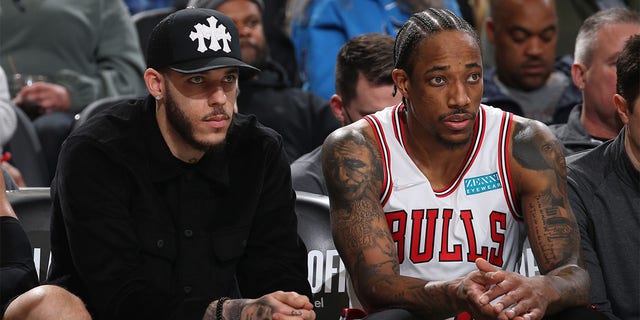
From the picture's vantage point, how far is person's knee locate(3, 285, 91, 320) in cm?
297

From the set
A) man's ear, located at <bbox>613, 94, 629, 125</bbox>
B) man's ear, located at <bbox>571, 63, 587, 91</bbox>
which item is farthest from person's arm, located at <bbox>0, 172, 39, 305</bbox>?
man's ear, located at <bbox>571, 63, 587, 91</bbox>

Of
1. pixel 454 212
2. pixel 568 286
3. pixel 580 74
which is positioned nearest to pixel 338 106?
pixel 580 74

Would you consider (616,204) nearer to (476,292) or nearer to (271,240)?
(476,292)

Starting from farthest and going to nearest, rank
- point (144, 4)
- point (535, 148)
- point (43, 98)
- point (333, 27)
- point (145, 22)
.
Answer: point (144, 4) → point (145, 22) → point (333, 27) → point (43, 98) → point (535, 148)

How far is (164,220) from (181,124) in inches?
12.7

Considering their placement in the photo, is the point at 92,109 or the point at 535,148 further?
the point at 92,109

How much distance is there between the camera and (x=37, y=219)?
3896 millimetres

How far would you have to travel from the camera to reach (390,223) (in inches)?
139

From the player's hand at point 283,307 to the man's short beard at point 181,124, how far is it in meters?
0.61

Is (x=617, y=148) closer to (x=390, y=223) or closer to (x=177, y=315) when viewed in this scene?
(x=390, y=223)

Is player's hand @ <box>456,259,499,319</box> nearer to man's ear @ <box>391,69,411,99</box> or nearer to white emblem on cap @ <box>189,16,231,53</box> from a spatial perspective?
man's ear @ <box>391,69,411,99</box>

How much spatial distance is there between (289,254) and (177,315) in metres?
0.52

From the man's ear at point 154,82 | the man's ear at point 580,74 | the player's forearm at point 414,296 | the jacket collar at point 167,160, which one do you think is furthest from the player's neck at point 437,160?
the man's ear at point 580,74

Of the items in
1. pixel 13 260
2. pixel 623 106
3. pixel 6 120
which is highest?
pixel 623 106
